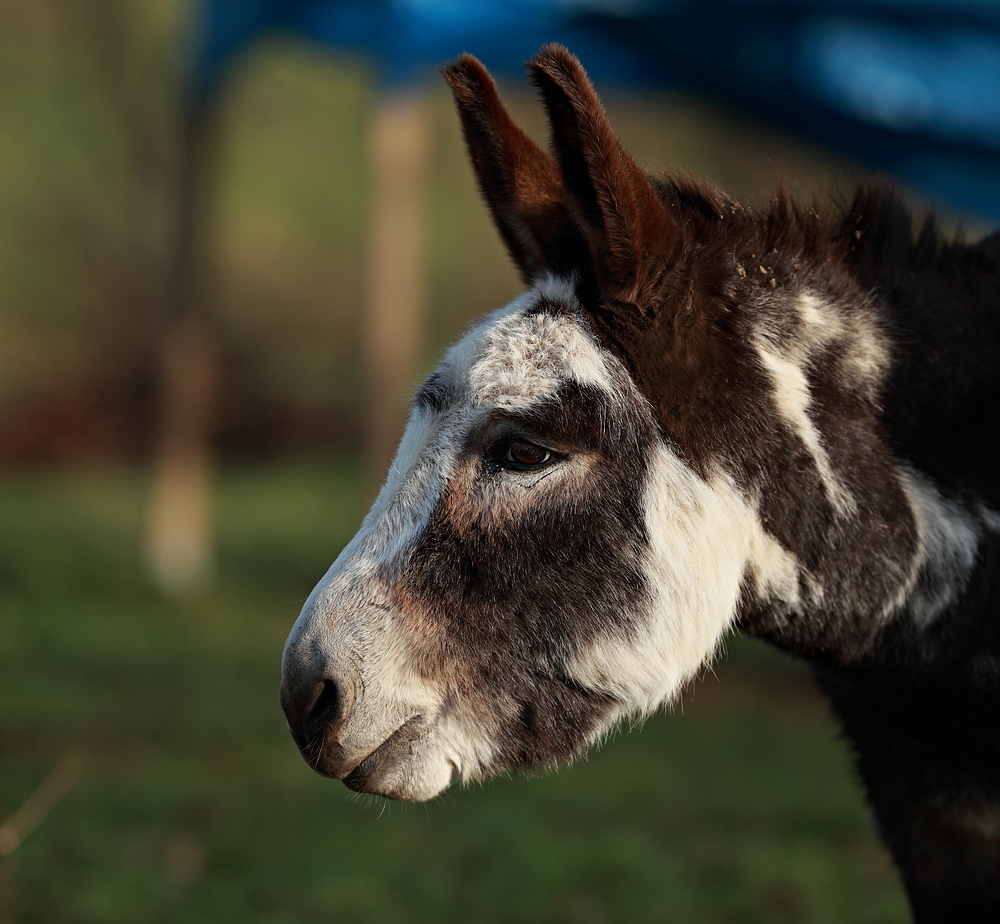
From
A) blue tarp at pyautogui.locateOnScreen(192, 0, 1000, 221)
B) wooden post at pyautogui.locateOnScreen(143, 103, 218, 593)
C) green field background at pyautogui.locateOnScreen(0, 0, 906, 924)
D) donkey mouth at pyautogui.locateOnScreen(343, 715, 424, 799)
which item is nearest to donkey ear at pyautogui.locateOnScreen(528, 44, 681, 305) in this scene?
green field background at pyautogui.locateOnScreen(0, 0, 906, 924)

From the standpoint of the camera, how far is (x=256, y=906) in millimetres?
3832

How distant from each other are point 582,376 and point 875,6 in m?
5.05

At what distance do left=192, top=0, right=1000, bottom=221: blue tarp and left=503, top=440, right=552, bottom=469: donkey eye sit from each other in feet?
13.2

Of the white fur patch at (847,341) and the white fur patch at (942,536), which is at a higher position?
the white fur patch at (847,341)

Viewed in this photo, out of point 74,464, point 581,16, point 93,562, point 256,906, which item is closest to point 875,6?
point 581,16

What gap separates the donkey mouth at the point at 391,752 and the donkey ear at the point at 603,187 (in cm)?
95

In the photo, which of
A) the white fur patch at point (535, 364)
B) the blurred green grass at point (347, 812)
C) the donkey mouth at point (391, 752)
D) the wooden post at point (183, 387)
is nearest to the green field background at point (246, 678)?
the blurred green grass at point (347, 812)

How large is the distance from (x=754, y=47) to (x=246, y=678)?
5003mm

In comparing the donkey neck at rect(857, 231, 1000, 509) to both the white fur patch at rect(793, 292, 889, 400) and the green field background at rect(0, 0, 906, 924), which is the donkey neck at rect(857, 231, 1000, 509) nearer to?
the white fur patch at rect(793, 292, 889, 400)

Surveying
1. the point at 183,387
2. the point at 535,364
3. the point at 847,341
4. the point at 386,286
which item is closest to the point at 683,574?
the point at 535,364

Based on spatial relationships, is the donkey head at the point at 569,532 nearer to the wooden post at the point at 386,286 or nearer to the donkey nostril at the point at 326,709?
the donkey nostril at the point at 326,709

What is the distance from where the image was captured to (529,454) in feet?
7.33

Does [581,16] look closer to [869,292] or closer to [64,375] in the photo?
[869,292]

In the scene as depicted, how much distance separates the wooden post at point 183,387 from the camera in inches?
351
